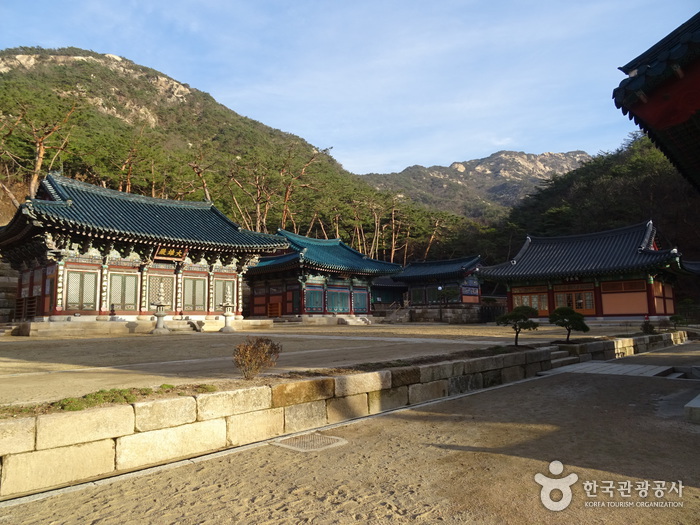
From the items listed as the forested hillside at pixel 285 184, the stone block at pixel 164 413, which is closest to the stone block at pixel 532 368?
the stone block at pixel 164 413

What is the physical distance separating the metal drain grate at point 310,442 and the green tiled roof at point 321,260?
2450cm

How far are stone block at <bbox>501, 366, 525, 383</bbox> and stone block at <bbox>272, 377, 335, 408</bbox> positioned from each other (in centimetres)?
470

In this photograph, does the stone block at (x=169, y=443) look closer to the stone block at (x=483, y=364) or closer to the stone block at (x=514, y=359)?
the stone block at (x=483, y=364)

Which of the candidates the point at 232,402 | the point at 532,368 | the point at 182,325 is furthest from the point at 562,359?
the point at 182,325

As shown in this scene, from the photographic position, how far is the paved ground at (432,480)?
3.19 metres

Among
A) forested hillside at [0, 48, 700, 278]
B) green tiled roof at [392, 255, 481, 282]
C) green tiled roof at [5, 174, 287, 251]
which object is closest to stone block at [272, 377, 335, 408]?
green tiled roof at [5, 174, 287, 251]

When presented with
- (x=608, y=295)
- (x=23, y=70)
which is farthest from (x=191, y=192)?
(x=23, y=70)

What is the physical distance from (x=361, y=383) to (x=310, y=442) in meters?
1.64

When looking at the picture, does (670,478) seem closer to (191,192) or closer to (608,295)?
(608,295)

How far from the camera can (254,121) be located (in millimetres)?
112750

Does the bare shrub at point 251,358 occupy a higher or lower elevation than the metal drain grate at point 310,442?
higher

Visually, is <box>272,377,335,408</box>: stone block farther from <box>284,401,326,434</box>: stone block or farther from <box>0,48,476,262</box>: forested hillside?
<box>0,48,476,262</box>: forested hillside

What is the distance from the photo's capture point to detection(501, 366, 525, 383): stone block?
9270 millimetres

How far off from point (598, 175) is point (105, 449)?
222 ft
